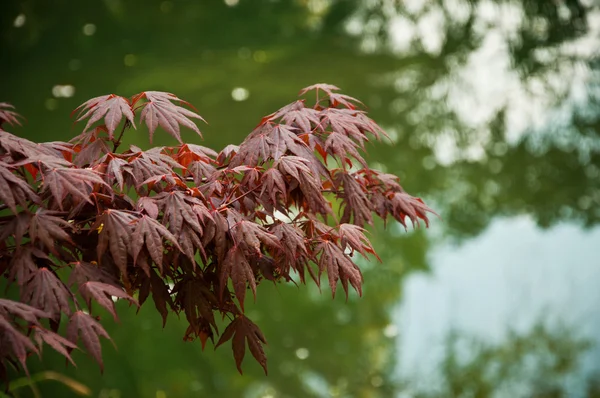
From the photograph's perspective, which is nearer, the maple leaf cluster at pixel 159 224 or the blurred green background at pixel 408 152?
the maple leaf cluster at pixel 159 224

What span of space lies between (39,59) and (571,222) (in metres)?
2.56

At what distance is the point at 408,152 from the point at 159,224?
7.35 feet

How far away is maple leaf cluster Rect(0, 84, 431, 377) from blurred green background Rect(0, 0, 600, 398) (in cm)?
168

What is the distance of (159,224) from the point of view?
3.75ft

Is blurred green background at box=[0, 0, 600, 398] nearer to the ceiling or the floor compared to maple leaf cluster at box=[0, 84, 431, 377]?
nearer to the ceiling

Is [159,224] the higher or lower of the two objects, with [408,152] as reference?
lower

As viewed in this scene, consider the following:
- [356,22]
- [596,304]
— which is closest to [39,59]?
[356,22]

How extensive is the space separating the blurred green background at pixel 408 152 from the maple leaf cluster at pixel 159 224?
1677mm

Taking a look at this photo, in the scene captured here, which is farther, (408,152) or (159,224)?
(408,152)

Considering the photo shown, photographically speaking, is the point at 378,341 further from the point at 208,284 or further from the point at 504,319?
the point at 208,284

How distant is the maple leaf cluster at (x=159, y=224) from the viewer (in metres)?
1.11

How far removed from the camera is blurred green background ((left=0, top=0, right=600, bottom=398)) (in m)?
2.99

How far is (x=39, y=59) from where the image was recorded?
324cm

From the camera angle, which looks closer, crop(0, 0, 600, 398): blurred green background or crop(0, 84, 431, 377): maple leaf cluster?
crop(0, 84, 431, 377): maple leaf cluster
